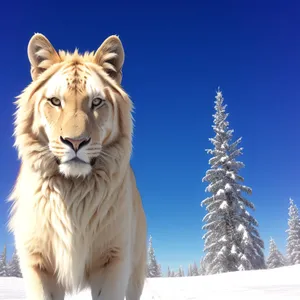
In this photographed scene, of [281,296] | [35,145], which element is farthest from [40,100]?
[281,296]

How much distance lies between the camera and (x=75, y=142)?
3.05m

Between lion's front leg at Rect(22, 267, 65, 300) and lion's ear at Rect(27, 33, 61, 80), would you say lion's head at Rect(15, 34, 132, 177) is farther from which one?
lion's front leg at Rect(22, 267, 65, 300)

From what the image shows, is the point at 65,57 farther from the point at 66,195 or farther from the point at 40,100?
the point at 66,195

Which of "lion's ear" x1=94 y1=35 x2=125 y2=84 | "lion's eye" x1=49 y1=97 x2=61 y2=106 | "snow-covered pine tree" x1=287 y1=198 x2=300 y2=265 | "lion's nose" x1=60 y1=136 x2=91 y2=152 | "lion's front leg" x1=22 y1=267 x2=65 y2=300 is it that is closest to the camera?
"lion's nose" x1=60 y1=136 x2=91 y2=152

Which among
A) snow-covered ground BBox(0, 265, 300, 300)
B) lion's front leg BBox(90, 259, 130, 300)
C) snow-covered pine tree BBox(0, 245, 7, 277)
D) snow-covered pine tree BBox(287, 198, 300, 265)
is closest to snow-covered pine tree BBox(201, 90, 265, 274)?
snow-covered ground BBox(0, 265, 300, 300)

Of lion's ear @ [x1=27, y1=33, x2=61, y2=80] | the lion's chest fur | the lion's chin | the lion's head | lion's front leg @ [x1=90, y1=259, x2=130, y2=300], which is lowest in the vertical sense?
lion's front leg @ [x1=90, y1=259, x2=130, y2=300]

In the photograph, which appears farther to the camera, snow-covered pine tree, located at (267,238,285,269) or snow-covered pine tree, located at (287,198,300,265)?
snow-covered pine tree, located at (267,238,285,269)

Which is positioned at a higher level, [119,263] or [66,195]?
[66,195]

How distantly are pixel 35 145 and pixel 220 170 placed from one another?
22.5 meters

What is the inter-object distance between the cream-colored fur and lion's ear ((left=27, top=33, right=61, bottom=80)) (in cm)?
15

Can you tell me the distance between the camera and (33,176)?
3.63 m

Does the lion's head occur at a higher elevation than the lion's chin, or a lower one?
higher

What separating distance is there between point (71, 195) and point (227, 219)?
72.8ft

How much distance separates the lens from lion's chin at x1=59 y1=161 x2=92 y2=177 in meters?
3.20
